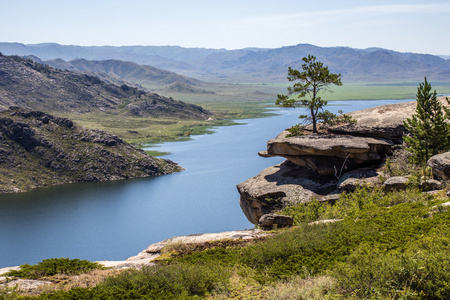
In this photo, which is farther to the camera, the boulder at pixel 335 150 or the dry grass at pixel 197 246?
the boulder at pixel 335 150

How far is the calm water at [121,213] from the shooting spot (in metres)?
64.7

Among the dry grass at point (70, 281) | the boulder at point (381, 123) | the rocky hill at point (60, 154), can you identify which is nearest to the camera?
the dry grass at point (70, 281)

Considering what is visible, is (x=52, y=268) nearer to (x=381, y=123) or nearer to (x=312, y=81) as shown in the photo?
(x=381, y=123)

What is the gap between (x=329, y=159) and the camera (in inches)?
1309

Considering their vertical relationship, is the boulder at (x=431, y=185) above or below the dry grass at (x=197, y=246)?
above

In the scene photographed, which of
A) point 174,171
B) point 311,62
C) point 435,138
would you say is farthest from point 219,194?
point 435,138

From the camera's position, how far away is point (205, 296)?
13.3 metres

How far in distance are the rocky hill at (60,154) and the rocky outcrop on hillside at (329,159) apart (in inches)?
3452

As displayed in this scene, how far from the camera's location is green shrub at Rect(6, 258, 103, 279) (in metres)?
15.6

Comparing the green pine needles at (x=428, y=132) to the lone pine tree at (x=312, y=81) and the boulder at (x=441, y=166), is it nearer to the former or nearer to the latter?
the boulder at (x=441, y=166)

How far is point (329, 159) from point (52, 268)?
927 inches

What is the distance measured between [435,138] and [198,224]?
50008mm

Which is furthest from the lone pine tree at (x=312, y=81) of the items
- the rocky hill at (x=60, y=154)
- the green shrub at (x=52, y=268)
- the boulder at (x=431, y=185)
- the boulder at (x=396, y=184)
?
the rocky hill at (x=60, y=154)

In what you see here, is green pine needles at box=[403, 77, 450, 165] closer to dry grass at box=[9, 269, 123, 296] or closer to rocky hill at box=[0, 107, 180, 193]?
dry grass at box=[9, 269, 123, 296]
